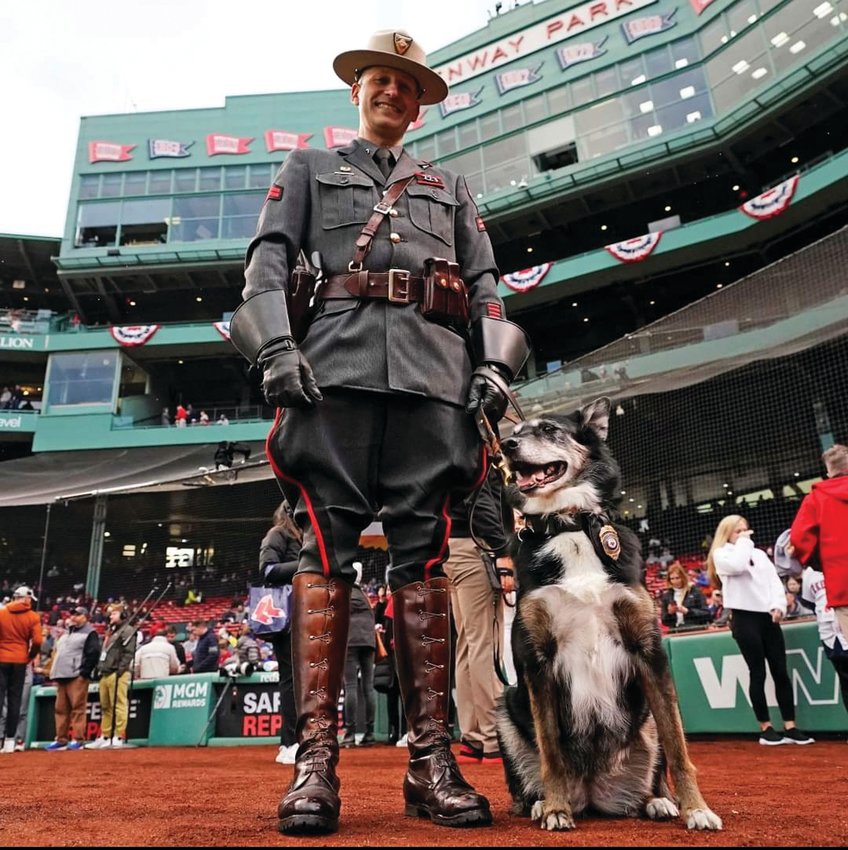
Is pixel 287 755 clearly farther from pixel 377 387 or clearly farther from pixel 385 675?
Answer: pixel 377 387

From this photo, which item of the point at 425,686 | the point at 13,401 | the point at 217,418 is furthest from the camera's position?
the point at 13,401

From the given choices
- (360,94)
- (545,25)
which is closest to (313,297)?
(360,94)

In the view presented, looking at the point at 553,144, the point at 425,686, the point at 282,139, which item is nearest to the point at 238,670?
the point at 425,686

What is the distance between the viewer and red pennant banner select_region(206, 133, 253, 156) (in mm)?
33656

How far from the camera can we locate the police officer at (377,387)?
6.81 feet

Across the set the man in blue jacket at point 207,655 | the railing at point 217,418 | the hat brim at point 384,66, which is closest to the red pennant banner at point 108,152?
the railing at point 217,418

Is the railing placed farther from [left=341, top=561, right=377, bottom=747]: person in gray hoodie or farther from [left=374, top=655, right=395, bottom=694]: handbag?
[left=341, top=561, right=377, bottom=747]: person in gray hoodie

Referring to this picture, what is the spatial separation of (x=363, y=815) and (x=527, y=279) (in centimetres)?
2595

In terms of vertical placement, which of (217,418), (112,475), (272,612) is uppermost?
(217,418)

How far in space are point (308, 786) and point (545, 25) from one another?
33632 mm

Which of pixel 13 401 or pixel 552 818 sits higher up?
pixel 13 401

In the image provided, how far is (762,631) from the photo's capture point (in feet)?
18.6

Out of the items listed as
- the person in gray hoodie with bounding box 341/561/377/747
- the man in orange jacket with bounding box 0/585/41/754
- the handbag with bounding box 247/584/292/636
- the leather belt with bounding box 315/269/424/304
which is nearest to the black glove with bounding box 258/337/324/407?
the leather belt with bounding box 315/269/424/304

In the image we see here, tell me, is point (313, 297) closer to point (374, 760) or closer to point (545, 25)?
point (374, 760)
